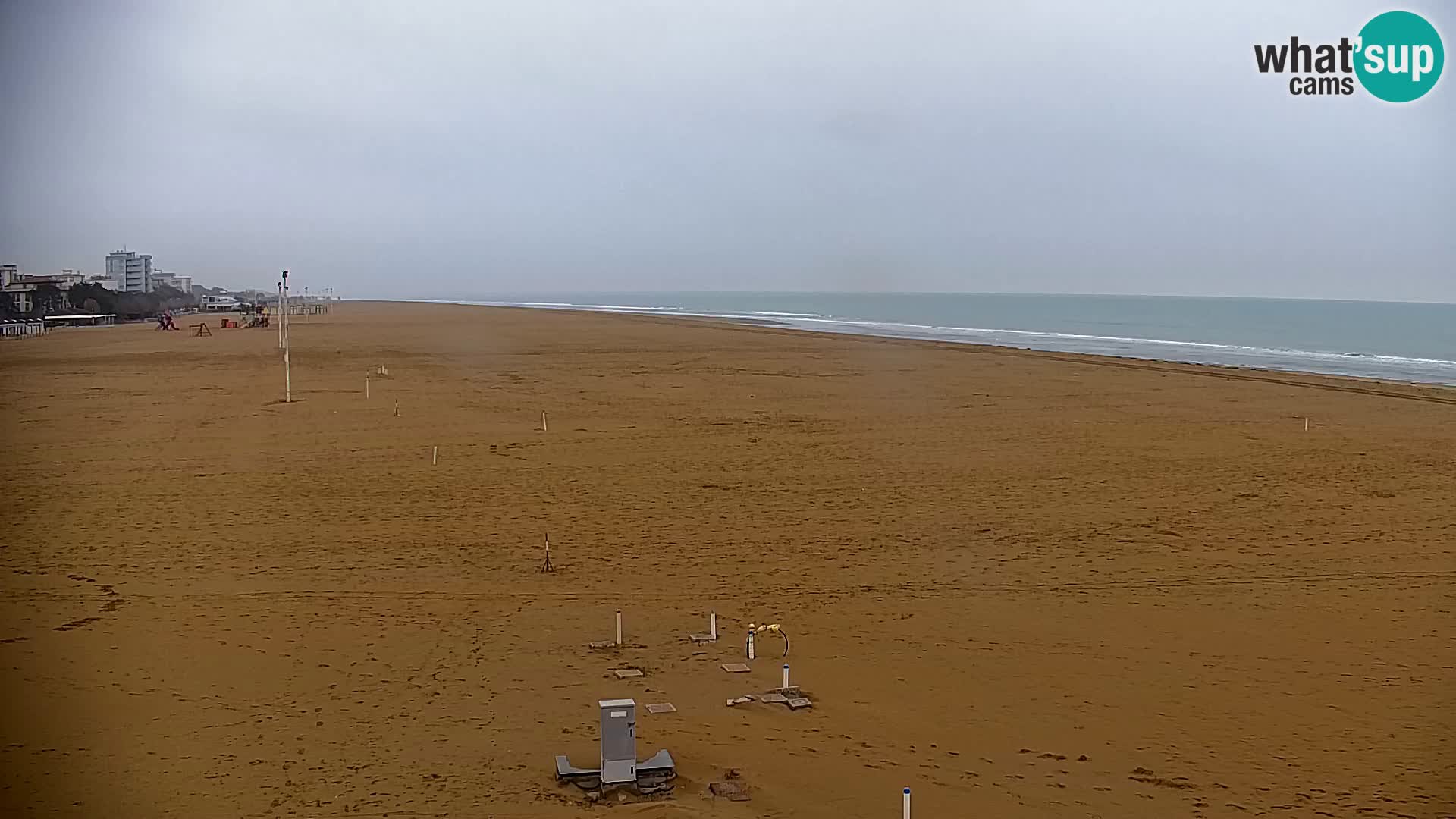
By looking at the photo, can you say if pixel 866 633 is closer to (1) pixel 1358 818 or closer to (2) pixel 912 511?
(1) pixel 1358 818

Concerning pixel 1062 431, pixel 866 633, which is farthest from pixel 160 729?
pixel 1062 431

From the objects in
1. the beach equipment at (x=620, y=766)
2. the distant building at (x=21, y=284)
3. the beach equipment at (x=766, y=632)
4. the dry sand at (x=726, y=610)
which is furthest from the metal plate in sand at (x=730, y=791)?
the distant building at (x=21, y=284)

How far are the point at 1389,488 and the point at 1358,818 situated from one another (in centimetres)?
1073

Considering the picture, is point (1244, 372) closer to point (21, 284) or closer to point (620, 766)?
point (620, 766)

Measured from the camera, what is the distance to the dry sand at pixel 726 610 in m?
5.47

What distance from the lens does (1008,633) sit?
8.13 metres

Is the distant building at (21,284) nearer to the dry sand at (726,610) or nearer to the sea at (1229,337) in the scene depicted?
the dry sand at (726,610)

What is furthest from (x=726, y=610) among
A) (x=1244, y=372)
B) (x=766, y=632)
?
(x=1244, y=372)

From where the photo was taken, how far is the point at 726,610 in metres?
8.73

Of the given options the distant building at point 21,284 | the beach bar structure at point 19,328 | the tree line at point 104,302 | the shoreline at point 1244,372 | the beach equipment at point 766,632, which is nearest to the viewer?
the distant building at point 21,284

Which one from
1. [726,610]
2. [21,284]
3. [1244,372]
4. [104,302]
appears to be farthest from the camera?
[104,302]

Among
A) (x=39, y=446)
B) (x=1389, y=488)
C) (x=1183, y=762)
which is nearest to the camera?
(x=1183, y=762)

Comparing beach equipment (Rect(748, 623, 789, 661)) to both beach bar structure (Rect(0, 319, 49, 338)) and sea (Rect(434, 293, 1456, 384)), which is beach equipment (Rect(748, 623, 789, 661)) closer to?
beach bar structure (Rect(0, 319, 49, 338))

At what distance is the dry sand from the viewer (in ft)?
18.0
